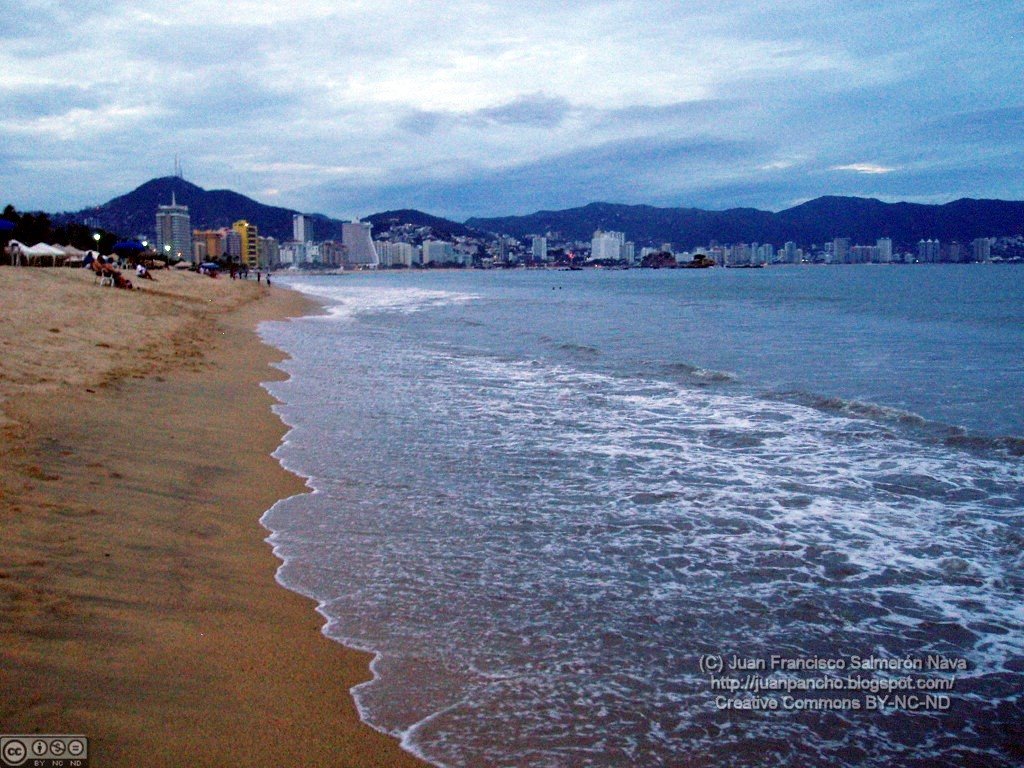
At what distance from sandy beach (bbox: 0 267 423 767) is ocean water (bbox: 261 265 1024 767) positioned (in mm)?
269

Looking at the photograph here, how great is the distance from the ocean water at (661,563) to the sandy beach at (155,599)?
0.88 feet

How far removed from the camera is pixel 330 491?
684 cm

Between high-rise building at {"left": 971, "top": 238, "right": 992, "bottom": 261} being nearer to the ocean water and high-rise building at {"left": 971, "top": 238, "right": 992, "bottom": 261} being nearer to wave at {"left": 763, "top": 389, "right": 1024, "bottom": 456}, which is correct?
the ocean water

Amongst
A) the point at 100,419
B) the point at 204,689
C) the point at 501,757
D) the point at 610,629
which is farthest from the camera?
the point at 100,419

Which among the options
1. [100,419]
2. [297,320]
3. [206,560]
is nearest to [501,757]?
[206,560]

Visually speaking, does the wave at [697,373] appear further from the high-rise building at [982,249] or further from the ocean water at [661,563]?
the high-rise building at [982,249]

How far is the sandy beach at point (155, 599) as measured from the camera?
310cm

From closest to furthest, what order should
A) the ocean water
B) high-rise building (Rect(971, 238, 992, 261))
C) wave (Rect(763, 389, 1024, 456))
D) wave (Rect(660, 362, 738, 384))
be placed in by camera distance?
the ocean water → wave (Rect(763, 389, 1024, 456)) → wave (Rect(660, 362, 738, 384)) → high-rise building (Rect(971, 238, 992, 261))

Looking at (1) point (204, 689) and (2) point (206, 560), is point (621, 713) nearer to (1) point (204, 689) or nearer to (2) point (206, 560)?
(1) point (204, 689)

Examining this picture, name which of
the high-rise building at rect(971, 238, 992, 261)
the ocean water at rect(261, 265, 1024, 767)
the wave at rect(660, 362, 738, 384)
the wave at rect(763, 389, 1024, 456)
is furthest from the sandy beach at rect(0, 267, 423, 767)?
the high-rise building at rect(971, 238, 992, 261)

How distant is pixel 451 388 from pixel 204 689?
952 cm

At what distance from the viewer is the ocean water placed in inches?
136

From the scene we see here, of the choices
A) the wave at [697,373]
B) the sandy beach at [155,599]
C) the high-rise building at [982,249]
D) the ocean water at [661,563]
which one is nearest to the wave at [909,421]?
the ocean water at [661,563]

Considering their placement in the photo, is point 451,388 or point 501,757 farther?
point 451,388
